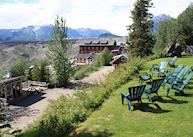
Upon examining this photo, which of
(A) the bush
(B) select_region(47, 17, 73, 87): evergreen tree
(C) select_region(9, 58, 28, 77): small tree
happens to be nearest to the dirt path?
(B) select_region(47, 17, 73, 87): evergreen tree

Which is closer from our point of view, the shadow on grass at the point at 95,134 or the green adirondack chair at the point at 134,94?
the shadow on grass at the point at 95,134

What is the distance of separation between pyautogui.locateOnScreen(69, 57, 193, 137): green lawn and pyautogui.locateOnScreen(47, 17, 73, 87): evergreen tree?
2033 centimetres

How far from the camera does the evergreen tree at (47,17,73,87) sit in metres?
32.7

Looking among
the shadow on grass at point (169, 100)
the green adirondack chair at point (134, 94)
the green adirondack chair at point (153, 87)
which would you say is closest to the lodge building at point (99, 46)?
the shadow on grass at point (169, 100)

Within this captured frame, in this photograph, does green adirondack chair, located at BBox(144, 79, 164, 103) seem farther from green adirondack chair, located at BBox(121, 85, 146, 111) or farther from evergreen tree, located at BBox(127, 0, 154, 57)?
evergreen tree, located at BBox(127, 0, 154, 57)

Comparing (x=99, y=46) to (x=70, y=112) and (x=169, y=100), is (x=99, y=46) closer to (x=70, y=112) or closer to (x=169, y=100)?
(x=169, y=100)

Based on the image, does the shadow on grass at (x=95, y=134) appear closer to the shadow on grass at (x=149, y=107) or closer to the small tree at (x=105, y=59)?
the shadow on grass at (x=149, y=107)

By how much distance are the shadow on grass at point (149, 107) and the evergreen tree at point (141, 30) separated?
27392 millimetres

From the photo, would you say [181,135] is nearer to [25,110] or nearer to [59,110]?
[59,110]

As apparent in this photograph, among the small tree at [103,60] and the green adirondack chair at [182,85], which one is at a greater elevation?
the green adirondack chair at [182,85]

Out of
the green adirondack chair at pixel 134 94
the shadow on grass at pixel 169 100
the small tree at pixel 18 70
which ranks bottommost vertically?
the small tree at pixel 18 70

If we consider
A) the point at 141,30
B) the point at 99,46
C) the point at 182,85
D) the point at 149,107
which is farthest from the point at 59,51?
the point at 99,46

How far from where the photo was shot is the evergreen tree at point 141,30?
3925cm

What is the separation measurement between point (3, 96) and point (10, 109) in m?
3.45
